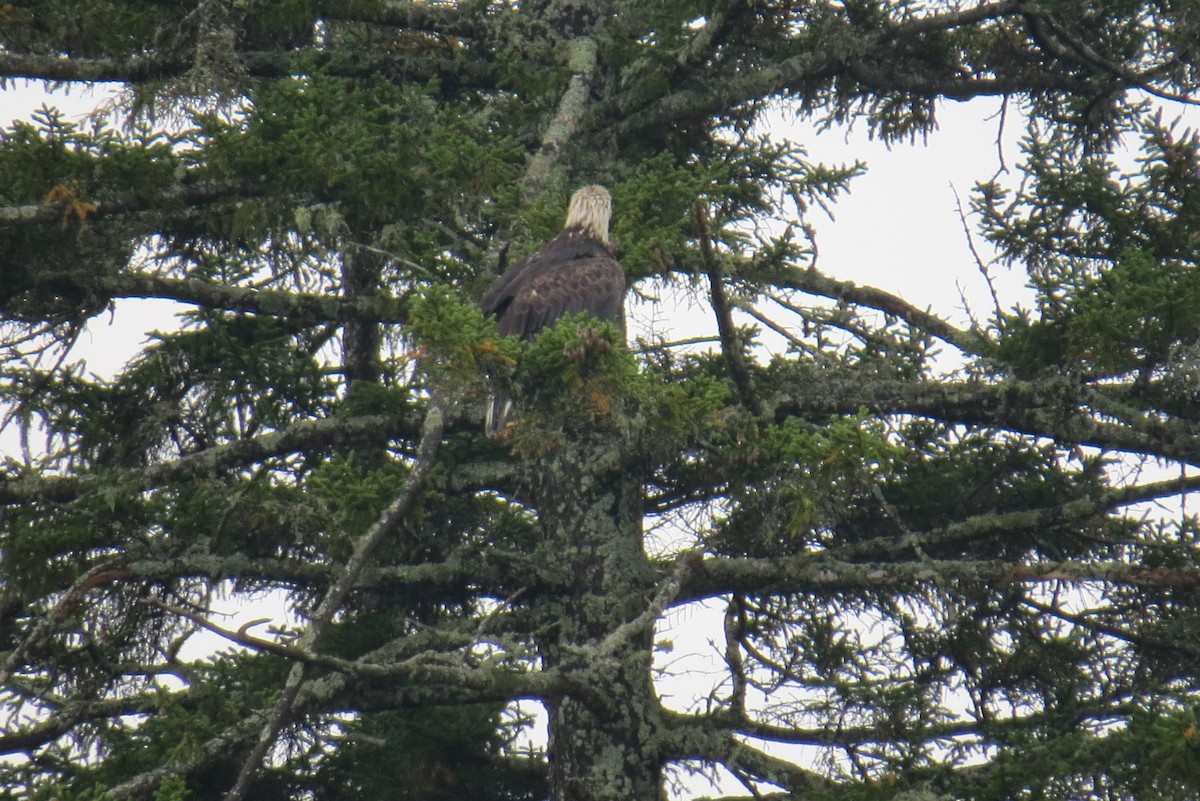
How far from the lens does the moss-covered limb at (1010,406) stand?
6559 mm

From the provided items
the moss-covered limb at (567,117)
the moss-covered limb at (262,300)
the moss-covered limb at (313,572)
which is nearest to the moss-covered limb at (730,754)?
the moss-covered limb at (313,572)

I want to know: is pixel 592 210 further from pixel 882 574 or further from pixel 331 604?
pixel 331 604

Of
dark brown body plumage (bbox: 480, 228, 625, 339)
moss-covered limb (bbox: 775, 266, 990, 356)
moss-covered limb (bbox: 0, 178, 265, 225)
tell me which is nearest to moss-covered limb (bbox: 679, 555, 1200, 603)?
dark brown body plumage (bbox: 480, 228, 625, 339)

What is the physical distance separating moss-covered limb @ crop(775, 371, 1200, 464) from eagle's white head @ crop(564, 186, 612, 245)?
1.91 metres

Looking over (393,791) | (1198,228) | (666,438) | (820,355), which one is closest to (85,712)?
(393,791)

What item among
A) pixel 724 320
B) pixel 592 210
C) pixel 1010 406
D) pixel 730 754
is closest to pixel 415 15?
pixel 592 210

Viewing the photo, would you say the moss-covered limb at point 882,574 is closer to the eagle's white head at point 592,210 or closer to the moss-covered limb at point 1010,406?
the moss-covered limb at point 1010,406

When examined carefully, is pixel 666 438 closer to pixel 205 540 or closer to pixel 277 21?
pixel 205 540

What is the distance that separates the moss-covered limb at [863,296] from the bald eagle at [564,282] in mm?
1079

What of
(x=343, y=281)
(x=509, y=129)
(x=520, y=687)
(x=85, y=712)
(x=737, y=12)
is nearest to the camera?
(x=520, y=687)

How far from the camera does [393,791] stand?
733cm

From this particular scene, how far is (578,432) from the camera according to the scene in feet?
23.6

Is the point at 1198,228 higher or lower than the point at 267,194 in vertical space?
lower

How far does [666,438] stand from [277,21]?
13.4 ft
